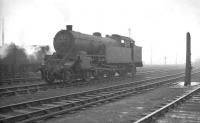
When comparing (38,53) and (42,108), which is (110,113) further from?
(38,53)

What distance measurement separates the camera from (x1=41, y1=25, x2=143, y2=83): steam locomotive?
15430mm

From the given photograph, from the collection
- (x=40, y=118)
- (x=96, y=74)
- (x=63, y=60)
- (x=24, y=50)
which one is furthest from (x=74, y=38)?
(x=24, y=50)

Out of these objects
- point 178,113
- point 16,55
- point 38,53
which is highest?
point 38,53

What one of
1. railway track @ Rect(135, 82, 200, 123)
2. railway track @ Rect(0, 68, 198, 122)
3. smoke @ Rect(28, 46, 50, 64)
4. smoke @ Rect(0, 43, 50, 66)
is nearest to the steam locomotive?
railway track @ Rect(0, 68, 198, 122)

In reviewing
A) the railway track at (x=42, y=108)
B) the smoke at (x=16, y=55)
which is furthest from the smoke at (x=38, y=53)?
the railway track at (x=42, y=108)

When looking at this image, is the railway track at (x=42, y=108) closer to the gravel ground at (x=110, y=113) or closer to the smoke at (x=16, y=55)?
the gravel ground at (x=110, y=113)


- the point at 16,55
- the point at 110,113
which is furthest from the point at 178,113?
the point at 16,55

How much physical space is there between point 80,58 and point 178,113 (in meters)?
8.64

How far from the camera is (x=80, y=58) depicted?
1547 centimetres

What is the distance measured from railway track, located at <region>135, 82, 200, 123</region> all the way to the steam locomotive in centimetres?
735

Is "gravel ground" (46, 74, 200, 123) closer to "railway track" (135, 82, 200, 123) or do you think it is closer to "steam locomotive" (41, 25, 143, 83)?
"railway track" (135, 82, 200, 123)

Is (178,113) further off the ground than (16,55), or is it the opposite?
(16,55)

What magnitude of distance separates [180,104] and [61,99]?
14.0 feet

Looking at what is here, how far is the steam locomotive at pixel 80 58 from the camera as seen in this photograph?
15430 millimetres
